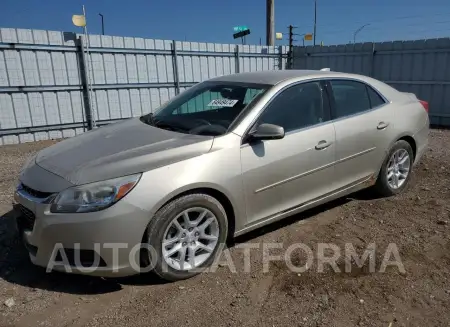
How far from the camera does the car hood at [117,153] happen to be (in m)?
2.63

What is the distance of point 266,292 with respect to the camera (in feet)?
9.02

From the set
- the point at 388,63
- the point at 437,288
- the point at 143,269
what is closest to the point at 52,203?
the point at 143,269

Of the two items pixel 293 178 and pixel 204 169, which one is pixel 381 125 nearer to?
pixel 293 178

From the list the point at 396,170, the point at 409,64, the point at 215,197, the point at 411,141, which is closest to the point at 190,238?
the point at 215,197

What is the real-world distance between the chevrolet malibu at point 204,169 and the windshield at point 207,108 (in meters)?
0.02

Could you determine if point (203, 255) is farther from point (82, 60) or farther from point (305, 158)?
point (82, 60)

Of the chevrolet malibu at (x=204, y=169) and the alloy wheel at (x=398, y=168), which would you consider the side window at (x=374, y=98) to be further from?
the alloy wheel at (x=398, y=168)

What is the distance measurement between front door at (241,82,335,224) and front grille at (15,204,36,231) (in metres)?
1.60

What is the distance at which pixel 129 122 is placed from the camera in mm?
3859

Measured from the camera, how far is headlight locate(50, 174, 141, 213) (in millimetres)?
2498

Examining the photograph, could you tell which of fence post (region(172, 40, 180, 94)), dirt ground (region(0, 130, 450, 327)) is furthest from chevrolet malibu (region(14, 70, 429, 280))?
fence post (region(172, 40, 180, 94))

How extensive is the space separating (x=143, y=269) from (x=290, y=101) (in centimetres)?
197

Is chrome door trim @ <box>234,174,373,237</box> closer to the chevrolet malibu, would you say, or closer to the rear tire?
the chevrolet malibu

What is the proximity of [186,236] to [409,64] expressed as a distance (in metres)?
9.80
